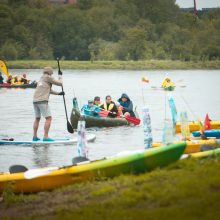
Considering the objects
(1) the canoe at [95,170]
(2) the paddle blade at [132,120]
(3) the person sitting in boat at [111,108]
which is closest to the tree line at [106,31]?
(2) the paddle blade at [132,120]

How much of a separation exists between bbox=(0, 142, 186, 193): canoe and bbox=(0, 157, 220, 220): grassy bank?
215mm

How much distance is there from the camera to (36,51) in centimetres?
11694

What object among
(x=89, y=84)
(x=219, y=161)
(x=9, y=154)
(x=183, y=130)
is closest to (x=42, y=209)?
(x=219, y=161)

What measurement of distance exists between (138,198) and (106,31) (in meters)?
121

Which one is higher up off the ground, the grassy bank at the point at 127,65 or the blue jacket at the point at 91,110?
the blue jacket at the point at 91,110

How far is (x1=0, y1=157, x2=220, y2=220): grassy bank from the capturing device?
10555mm

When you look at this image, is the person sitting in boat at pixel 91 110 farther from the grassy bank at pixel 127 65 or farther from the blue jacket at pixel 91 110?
the grassy bank at pixel 127 65

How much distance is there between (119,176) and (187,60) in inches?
3921

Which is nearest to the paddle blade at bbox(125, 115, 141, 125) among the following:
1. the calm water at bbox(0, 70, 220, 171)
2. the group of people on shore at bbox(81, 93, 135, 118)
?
the group of people on shore at bbox(81, 93, 135, 118)

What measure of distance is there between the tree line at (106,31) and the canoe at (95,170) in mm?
96088

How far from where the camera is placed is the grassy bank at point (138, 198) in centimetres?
1055

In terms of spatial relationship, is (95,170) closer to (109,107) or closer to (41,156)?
(41,156)

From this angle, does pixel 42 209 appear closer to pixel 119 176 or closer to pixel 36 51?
pixel 119 176

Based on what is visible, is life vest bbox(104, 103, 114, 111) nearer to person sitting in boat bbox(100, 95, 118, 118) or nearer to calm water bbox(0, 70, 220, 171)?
person sitting in boat bbox(100, 95, 118, 118)
